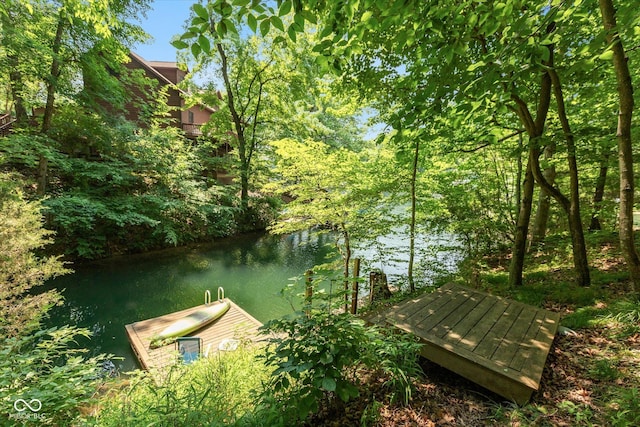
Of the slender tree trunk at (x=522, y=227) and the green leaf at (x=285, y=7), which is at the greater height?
the green leaf at (x=285, y=7)

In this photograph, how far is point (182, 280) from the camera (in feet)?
26.5

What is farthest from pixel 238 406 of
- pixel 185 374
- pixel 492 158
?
pixel 492 158

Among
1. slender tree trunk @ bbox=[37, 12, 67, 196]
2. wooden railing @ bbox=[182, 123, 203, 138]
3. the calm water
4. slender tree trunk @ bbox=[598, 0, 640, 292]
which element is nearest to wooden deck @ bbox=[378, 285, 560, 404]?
slender tree trunk @ bbox=[598, 0, 640, 292]

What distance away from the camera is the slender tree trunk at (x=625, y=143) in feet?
7.01

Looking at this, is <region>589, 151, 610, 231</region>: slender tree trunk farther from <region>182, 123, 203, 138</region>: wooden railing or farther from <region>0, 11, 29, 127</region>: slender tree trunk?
<region>182, 123, 203, 138</region>: wooden railing

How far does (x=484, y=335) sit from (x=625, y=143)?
2199 mm

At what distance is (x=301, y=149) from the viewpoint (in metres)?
5.09

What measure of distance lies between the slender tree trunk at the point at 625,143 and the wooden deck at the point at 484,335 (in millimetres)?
928

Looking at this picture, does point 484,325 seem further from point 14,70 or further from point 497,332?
point 14,70

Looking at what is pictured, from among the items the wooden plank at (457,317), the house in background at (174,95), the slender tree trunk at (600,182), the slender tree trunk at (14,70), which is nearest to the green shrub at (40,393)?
the wooden plank at (457,317)

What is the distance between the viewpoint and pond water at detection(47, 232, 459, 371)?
5797 mm

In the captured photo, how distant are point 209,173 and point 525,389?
14.5 m

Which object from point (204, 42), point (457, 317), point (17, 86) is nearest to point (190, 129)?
point (17, 86)

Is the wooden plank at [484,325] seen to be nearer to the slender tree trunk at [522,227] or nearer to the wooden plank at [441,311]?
the wooden plank at [441,311]
